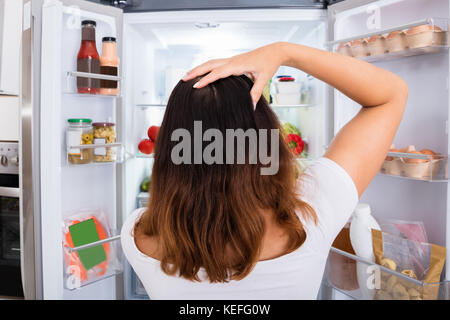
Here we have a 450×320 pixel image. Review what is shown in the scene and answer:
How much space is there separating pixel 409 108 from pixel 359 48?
297 mm

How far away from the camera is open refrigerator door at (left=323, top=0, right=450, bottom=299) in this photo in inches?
49.5

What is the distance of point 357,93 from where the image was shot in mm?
673

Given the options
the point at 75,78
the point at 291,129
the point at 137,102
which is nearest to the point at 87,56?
the point at 75,78

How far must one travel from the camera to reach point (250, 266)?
581 millimetres

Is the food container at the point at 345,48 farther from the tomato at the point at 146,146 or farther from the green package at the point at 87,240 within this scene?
the green package at the point at 87,240

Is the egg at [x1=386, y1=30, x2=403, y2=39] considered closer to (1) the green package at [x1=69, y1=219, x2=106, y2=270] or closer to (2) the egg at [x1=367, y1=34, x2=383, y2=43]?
(2) the egg at [x1=367, y1=34, x2=383, y2=43]

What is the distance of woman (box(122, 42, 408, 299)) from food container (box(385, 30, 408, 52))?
840 millimetres

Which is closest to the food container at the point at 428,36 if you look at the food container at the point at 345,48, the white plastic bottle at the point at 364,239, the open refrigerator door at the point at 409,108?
the open refrigerator door at the point at 409,108

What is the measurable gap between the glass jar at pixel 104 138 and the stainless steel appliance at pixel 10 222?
293mm

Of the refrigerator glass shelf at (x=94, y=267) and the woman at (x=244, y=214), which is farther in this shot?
the refrigerator glass shelf at (x=94, y=267)

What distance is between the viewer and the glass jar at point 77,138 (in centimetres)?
145

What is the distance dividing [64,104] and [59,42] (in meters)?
0.28

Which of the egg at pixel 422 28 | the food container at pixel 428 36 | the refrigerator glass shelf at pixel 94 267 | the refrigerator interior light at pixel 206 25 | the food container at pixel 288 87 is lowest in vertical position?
the refrigerator glass shelf at pixel 94 267
